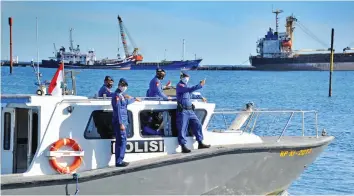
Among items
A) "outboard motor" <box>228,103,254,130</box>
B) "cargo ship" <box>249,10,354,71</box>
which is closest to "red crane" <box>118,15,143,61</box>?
"cargo ship" <box>249,10,354,71</box>

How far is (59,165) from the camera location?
10430mm

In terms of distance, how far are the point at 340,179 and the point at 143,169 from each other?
834cm

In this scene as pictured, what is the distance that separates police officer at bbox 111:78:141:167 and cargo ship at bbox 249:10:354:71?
463ft

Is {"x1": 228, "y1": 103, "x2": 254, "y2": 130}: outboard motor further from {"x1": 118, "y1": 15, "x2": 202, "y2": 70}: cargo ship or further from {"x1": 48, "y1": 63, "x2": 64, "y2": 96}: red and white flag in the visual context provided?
{"x1": 118, "y1": 15, "x2": 202, "y2": 70}: cargo ship

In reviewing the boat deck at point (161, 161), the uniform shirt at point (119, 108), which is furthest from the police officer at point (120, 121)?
the boat deck at point (161, 161)

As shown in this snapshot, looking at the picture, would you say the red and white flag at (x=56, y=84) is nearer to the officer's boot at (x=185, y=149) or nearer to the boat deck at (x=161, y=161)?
the boat deck at (x=161, y=161)

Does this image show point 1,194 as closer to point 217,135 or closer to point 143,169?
point 143,169

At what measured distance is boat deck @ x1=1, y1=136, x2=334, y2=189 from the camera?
9.92 metres

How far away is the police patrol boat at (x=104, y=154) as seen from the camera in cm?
1035

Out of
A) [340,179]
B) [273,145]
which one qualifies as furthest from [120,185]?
[340,179]

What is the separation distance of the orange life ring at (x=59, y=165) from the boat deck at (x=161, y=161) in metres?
0.21

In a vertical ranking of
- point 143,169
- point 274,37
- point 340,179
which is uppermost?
point 274,37

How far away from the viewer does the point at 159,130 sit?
36.8 feet

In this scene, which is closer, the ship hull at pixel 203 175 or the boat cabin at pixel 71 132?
the ship hull at pixel 203 175
